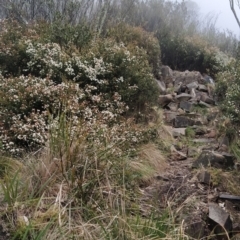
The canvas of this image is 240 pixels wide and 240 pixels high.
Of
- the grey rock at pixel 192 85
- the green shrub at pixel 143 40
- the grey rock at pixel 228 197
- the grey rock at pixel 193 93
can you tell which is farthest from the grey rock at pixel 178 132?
the green shrub at pixel 143 40

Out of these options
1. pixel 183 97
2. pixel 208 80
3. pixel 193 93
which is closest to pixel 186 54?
pixel 208 80

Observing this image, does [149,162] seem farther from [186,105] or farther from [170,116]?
[186,105]

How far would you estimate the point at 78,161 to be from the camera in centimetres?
344

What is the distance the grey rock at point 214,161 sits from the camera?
18.0 ft

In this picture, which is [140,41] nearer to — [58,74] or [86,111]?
[58,74]

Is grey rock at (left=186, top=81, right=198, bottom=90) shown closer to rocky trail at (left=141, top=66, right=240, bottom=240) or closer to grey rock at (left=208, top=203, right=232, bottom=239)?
rocky trail at (left=141, top=66, right=240, bottom=240)

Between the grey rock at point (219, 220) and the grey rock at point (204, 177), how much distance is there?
1.00 m

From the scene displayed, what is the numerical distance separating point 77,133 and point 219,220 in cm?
175

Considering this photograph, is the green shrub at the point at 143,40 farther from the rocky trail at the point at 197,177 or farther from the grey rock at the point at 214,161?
the grey rock at the point at 214,161

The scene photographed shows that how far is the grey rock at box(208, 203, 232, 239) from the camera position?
12.4 feet

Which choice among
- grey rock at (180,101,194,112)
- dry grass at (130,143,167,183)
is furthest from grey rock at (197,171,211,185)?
grey rock at (180,101,194,112)

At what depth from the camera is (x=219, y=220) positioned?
3865 millimetres

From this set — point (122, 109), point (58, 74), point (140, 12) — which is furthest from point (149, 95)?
point (140, 12)

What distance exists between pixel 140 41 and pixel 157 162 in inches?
261
